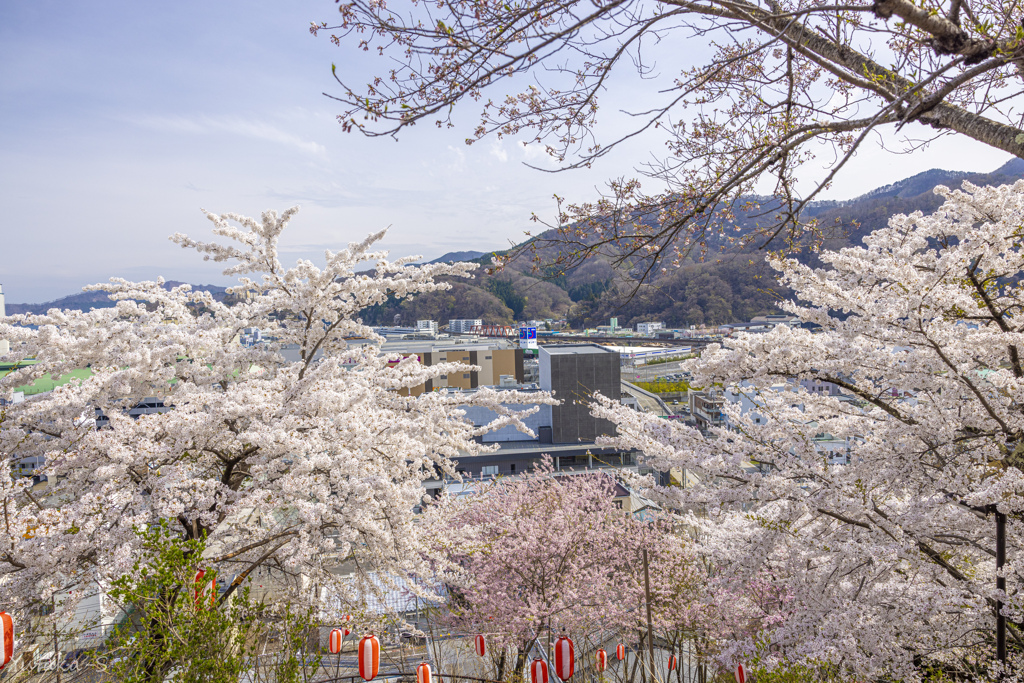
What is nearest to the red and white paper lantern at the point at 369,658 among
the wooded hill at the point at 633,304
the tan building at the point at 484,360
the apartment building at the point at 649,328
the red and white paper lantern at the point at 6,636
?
the red and white paper lantern at the point at 6,636

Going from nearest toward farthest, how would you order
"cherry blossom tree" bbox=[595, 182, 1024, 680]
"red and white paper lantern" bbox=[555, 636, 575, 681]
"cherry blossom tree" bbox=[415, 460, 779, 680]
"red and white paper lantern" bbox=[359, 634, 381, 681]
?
1. "cherry blossom tree" bbox=[595, 182, 1024, 680]
2. "red and white paper lantern" bbox=[359, 634, 381, 681]
3. "red and white paper lantern" bbox=[555, 636, 575, 681]
4. "cherry blossom tree" bbox=[415, 460, 779, 680]

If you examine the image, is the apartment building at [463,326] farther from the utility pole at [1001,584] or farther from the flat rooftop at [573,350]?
the utility pole at [1001,584]

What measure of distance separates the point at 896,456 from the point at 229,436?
14.5ft

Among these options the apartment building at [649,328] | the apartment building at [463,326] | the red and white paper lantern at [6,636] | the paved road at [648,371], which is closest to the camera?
the red and white paper lantern at [6,636]

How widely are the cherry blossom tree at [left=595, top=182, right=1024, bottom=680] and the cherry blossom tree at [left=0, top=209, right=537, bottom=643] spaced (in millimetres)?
2073

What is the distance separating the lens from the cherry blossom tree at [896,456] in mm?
2668

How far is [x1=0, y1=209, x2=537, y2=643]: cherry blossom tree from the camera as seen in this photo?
2.94m

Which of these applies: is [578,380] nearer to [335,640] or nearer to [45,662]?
[335,640]

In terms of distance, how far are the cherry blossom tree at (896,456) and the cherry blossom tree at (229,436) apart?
2073mm

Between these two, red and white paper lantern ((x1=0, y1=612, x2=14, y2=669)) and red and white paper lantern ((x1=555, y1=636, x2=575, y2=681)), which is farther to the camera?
red and white paper lantern ((x1=555, y1=636, x2=575, y2=681))

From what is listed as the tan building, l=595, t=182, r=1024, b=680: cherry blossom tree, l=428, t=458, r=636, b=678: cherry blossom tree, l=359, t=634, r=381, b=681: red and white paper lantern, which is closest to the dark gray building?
l=428, t=458, r=636, b=678: cherry blossom tree

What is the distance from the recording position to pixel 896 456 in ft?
9.23

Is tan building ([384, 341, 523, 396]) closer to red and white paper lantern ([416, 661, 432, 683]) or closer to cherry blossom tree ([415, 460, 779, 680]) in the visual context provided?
cherry blossom tree ([415, 460, 779, 680])

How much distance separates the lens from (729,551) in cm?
391
